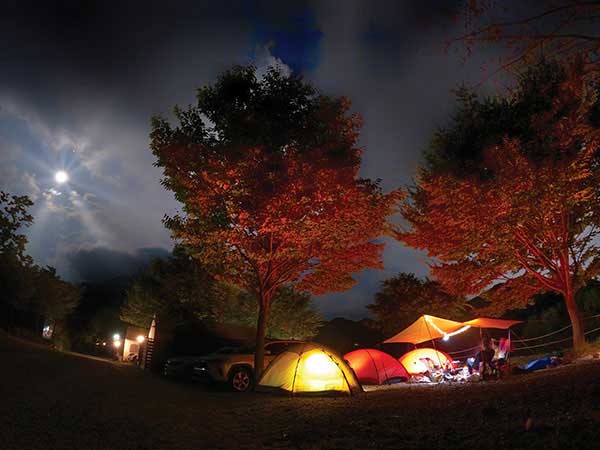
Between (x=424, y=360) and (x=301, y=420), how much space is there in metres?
11.1

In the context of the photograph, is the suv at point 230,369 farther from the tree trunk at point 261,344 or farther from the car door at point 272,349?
the tree trunk at point 261,344

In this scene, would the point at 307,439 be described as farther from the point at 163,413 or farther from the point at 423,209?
the point at 423,209

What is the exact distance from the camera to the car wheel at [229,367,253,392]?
13188 mm

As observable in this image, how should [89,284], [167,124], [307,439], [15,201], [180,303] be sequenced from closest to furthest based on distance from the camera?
[307,439], [15,201], [167,124], [180,303], [89,284]

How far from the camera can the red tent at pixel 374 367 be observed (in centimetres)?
1498

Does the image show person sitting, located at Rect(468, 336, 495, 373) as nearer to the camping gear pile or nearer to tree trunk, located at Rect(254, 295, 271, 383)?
the camping gear pile

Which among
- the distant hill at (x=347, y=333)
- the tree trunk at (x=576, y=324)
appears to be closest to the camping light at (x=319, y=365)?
the tree trunk at (x=576, y=324)

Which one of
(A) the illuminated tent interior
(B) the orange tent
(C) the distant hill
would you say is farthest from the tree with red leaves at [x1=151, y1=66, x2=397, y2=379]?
(C) the distant hill

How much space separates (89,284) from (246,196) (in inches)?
3176

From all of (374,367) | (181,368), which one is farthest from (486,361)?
(181,368)

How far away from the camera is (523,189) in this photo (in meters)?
14.1

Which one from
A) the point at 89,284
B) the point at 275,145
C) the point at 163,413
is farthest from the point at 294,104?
the point at 89,284

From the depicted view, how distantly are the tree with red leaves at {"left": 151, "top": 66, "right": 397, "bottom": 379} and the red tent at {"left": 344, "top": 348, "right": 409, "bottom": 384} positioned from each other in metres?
3.42

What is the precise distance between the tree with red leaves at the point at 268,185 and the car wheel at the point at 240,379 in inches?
19.3
